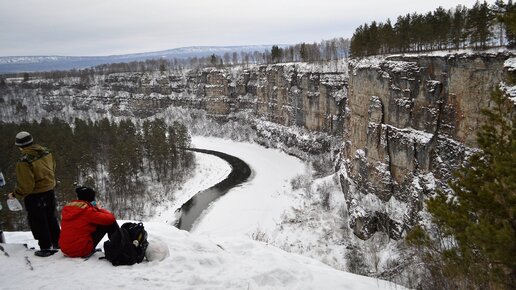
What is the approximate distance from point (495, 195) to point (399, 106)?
2230cm

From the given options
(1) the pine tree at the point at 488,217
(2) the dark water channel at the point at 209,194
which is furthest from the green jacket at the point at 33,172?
(2) the dark water channel at the point at 209,194

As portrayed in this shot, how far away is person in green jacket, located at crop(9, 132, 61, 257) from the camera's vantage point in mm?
6707

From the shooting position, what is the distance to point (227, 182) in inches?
1761

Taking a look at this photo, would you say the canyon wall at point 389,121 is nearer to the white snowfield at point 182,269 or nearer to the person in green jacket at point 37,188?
the white snowfield at point 182,269

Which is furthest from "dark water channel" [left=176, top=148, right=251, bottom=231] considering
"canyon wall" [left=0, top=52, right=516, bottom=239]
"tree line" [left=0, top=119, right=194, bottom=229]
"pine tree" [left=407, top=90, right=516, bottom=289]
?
"pine tree" [left=407, top=90, right=516, bottom=289]

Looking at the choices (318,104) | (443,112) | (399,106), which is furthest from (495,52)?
(318,104)

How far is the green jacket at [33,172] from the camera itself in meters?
6.66

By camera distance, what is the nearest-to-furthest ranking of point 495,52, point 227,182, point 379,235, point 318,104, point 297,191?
point 495,52
point 379,235
point 297,191
point 227,182
point 318,104

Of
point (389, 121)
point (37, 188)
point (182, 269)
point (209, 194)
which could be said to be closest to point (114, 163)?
point (209, 194)

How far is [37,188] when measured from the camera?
22.9ft

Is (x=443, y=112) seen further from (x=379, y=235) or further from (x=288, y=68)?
(x=288, y=68)

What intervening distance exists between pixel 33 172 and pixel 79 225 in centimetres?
137

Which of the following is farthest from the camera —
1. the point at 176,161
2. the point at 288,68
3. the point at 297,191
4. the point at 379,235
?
the point at 288,68

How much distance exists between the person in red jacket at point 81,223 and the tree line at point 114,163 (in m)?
20.8
